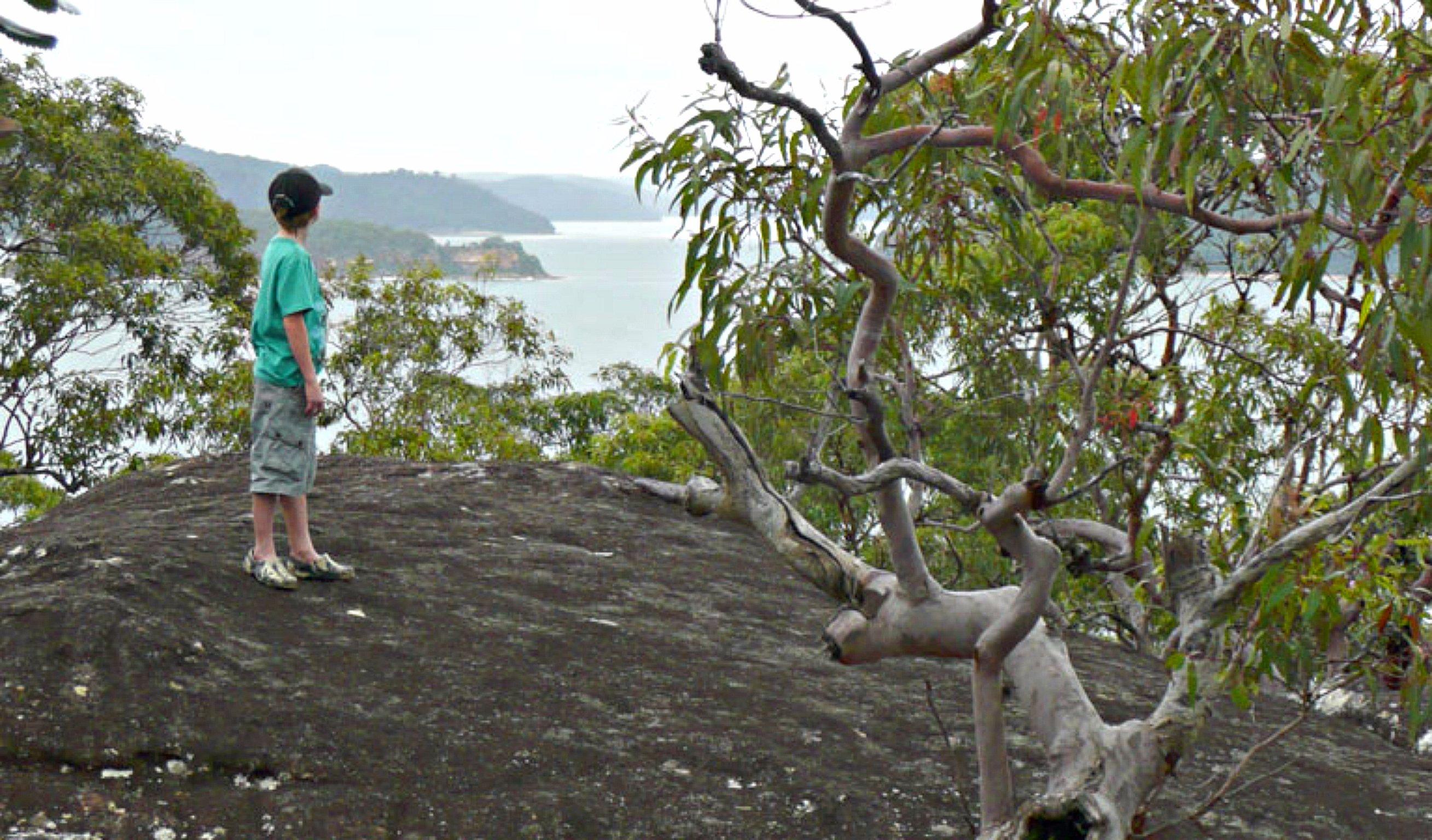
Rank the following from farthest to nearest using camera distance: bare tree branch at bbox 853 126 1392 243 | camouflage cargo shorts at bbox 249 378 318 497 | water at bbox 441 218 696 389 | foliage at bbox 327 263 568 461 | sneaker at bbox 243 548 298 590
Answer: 1. water at bbox 441 218 696 389
2. foliage at bbox 327 263 568 461
3. sneaker at bbox 243 548 298 590
4. camouflage cargo shorts at bbox 249 378 318 497
5. bare tree branch at bbox 853 126 1392 243

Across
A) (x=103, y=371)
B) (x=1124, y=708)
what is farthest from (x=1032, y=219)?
(x=103, y=371)

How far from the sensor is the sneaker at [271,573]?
18.6ft

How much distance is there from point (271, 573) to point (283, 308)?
1.07 meters

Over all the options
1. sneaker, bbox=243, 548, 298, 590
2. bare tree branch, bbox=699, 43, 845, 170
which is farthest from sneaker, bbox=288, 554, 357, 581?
bare tree branch, bbox=699, 43, 845, 170

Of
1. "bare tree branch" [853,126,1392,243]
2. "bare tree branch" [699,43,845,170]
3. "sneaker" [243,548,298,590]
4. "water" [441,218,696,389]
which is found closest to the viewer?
"bare tree branch" [699,43,845,170]

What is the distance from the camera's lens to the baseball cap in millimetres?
5422

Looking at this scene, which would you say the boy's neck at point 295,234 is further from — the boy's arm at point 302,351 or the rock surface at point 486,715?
→ the rock surface at point 486,715

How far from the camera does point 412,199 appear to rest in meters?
98.7

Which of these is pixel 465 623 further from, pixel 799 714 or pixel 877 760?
pixel 877 760

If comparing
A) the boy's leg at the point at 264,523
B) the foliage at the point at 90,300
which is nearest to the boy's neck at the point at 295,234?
the boy's leg at the point at 264,523

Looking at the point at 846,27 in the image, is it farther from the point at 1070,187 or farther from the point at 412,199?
the point at 412,199

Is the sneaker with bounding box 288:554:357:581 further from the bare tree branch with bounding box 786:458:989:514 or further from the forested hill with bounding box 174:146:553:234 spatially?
the forested hill with bounding box 174:146:553:234

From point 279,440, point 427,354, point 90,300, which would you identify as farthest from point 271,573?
point 427,354

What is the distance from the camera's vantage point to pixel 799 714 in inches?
206
